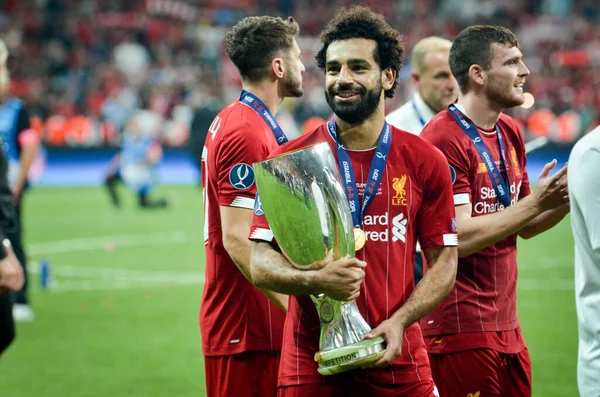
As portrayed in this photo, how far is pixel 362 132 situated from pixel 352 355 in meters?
0.88

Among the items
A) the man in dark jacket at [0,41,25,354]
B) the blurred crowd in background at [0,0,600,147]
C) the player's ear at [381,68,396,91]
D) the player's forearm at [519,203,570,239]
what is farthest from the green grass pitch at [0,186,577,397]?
the blurred crowd in background at [0,0,600,147]

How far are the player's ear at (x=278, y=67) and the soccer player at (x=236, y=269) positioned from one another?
0.64ft

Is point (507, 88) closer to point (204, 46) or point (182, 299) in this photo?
point (182, 299)

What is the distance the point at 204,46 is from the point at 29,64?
209 inches

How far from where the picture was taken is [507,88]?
4527 mm

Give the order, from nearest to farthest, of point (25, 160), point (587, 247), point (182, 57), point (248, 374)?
point (587, 247), point (248, 374), point (25, 160), point (182, 57)

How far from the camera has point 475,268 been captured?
14.4 feet

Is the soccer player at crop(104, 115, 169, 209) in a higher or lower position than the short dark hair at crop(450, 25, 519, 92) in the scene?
lower

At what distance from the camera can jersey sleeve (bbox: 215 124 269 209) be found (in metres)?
4.15

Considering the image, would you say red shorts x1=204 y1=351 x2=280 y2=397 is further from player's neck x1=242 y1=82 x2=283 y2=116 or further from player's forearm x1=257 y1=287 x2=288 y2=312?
player's neck x1=242 y1=82 x2=283 y2=116

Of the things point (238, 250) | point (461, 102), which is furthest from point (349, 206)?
point (461, 102)

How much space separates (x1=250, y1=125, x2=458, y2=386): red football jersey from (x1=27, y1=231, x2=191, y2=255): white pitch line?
10.8 meters

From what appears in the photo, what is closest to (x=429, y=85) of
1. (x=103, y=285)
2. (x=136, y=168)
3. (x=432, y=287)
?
(x=432, y=287)

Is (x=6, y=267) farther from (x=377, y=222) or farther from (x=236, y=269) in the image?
(x=377, y=222)
